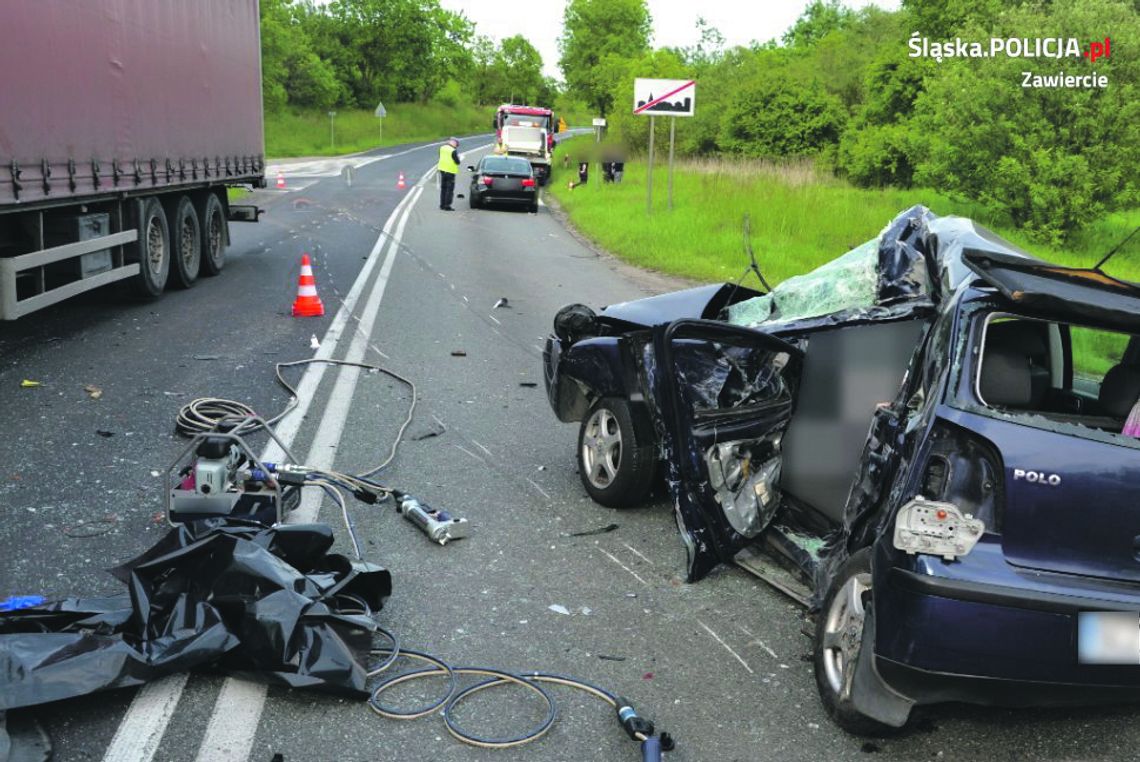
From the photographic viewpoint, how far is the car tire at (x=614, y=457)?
222 inches

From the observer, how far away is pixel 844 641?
12.1 feet

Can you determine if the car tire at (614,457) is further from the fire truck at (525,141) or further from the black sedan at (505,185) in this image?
the fire truck at (525,141)

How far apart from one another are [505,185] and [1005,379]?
85.3ft

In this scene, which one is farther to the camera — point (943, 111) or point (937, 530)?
point (943, 111)

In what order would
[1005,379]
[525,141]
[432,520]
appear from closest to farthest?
[1005,379], [432,520], [525,141]

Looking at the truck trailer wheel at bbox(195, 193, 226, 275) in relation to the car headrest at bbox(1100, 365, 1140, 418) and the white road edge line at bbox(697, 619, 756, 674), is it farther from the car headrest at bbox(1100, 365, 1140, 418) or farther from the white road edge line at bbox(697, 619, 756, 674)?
the car headrest at bbox(1100, 365, 1140, 418)

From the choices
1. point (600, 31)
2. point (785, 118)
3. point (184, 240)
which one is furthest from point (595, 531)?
point (600, 31)

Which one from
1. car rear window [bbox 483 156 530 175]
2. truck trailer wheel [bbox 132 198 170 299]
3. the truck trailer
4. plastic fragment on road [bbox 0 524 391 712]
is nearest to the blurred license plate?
Result: plastic fragment on road [bbox 0 524 391 712]

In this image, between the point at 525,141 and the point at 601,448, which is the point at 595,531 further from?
the point at 525,141

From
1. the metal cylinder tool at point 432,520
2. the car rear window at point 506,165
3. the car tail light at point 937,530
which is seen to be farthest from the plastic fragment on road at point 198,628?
the car rear window at point 506,165

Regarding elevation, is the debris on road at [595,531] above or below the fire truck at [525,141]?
below

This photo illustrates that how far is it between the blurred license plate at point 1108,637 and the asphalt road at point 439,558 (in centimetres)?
55

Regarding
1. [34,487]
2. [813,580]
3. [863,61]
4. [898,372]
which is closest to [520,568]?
[813,580]

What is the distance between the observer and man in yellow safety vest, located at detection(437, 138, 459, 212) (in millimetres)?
28141
